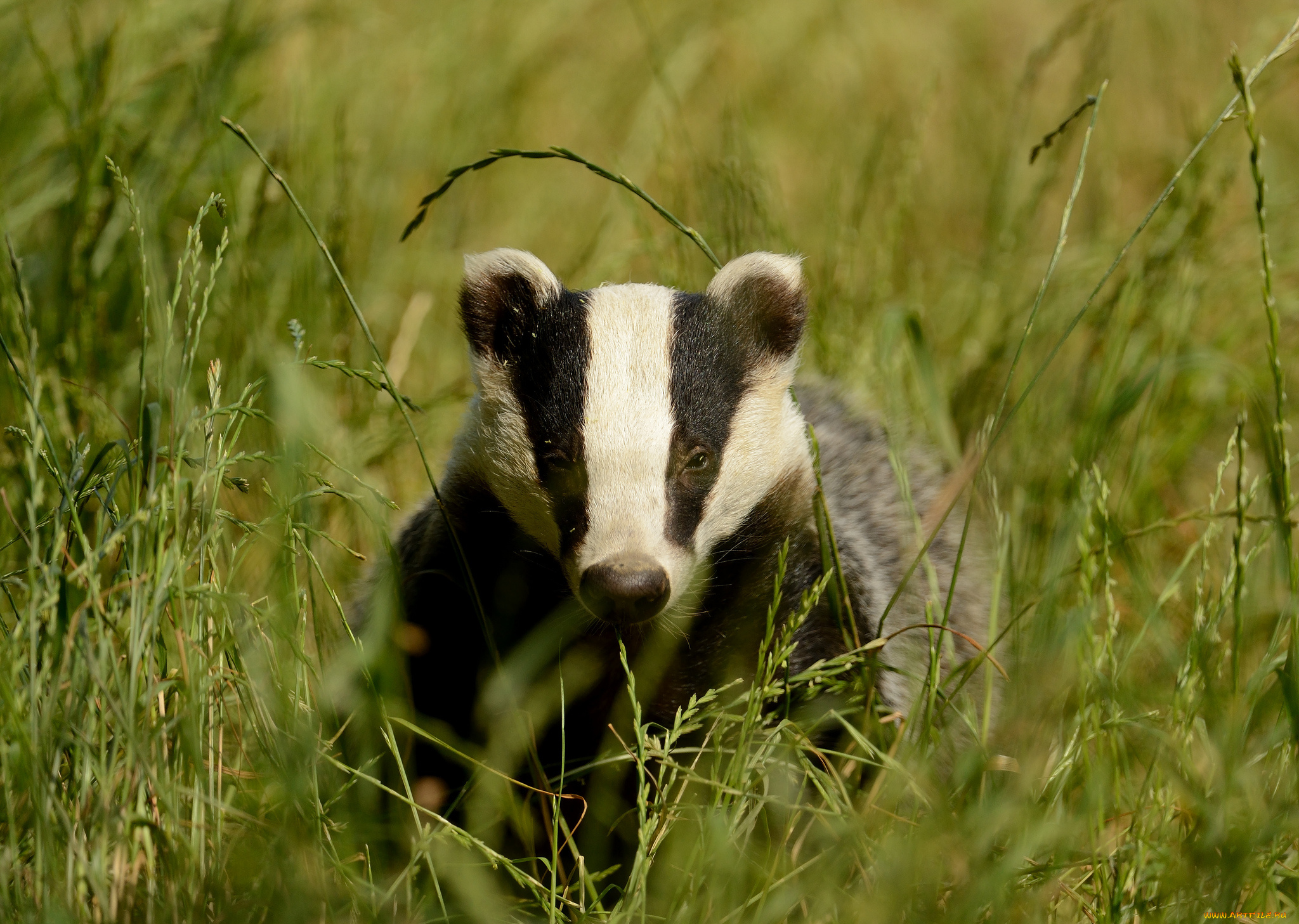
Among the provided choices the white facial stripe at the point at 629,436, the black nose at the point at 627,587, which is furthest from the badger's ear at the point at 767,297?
the black nose at the point at 627,587

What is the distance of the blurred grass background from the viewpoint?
1.82 metres

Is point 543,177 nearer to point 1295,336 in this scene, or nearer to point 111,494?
point 1295,336

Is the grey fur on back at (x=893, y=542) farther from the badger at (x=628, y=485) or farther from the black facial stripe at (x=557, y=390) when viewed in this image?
the black facial stripe at (x=557, y=390)

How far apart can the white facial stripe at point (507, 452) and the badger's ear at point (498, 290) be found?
66 millimetres

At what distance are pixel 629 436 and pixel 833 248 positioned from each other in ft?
6.05

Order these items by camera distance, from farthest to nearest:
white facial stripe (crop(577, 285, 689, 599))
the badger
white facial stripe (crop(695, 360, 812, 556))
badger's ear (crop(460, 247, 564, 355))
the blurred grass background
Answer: badger's ear (crop(460, 247, 564, 355))
white facial stripe (crop(695, 360, 812, 556))
the badger
white facial stripe (crop(577, 285, 689, 599))
the blurred grass background

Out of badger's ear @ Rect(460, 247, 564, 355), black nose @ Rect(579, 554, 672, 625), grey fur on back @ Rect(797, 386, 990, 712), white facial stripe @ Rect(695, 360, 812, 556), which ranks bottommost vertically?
grey fur on back @ Rect(797, 386, 990, 712)

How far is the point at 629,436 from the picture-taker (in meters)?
2.06

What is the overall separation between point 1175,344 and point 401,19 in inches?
152

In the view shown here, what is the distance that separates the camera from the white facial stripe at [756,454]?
2.20 metres

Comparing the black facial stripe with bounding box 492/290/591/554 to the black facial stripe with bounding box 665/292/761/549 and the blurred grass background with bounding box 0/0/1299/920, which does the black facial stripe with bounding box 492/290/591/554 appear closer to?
the black facial stripe with bounding box 665/292/761/549

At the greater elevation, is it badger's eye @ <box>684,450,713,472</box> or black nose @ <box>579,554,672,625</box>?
badger's eye @ <box>684,450,713,472</box>

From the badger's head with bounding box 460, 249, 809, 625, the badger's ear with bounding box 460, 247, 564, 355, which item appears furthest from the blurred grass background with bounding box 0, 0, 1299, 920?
the badger's ear with bounding box 460, 247, 564, 355

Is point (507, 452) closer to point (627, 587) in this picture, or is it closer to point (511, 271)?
point (511, 271)
